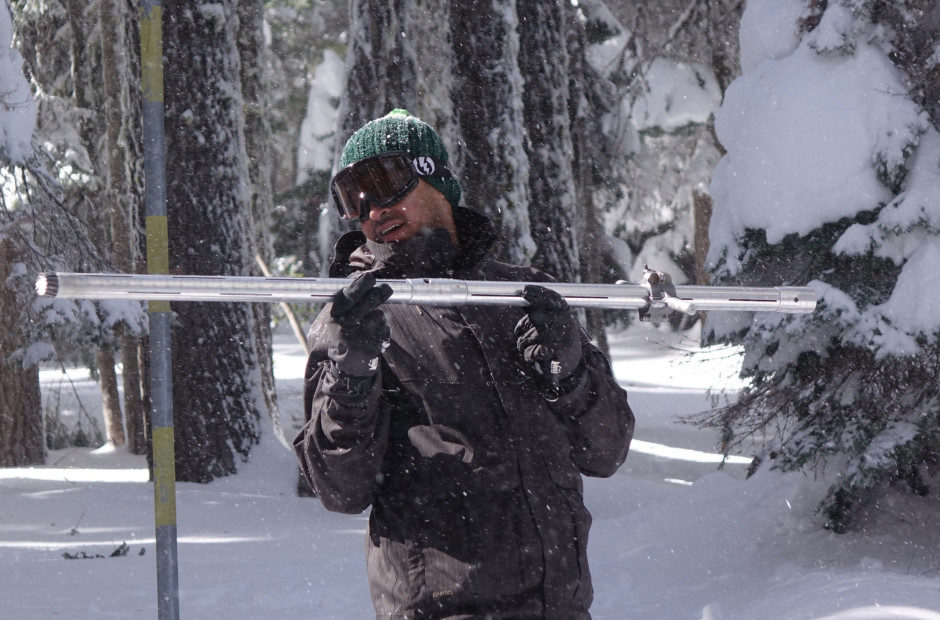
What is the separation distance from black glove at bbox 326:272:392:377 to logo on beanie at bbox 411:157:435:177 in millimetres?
493

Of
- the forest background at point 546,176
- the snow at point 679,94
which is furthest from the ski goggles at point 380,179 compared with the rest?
the snow at point 679,94

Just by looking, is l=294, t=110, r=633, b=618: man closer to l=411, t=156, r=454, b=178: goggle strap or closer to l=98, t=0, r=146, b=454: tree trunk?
l=411, t=156, r=454, b=178: goggle strap

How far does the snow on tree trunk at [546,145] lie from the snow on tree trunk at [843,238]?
305 cm

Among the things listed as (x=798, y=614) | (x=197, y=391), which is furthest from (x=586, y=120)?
(x=798, y=614)

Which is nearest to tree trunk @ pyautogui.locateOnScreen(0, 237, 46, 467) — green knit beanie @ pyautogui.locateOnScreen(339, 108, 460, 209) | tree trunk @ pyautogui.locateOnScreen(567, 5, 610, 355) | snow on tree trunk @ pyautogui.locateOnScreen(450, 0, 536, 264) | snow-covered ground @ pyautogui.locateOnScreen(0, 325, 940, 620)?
snow-covered ground @ pyautogui.locateOnScreen(0, 325, 940, 620)

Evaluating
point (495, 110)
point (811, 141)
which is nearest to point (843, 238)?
point (811, 141)

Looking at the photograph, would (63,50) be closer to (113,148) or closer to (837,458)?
(113,148)

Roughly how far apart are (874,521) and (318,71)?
22601 mm

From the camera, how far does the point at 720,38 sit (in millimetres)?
14266

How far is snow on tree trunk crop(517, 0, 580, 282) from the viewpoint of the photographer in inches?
396

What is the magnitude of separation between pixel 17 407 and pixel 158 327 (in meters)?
10.0

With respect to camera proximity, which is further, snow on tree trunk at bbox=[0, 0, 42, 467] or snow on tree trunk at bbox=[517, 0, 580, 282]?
snow on tree trunk at bbox=[517, 0, 580, 282]

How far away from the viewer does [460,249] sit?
2.78m

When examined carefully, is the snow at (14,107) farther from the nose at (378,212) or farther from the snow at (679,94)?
the snow at (679,94)
